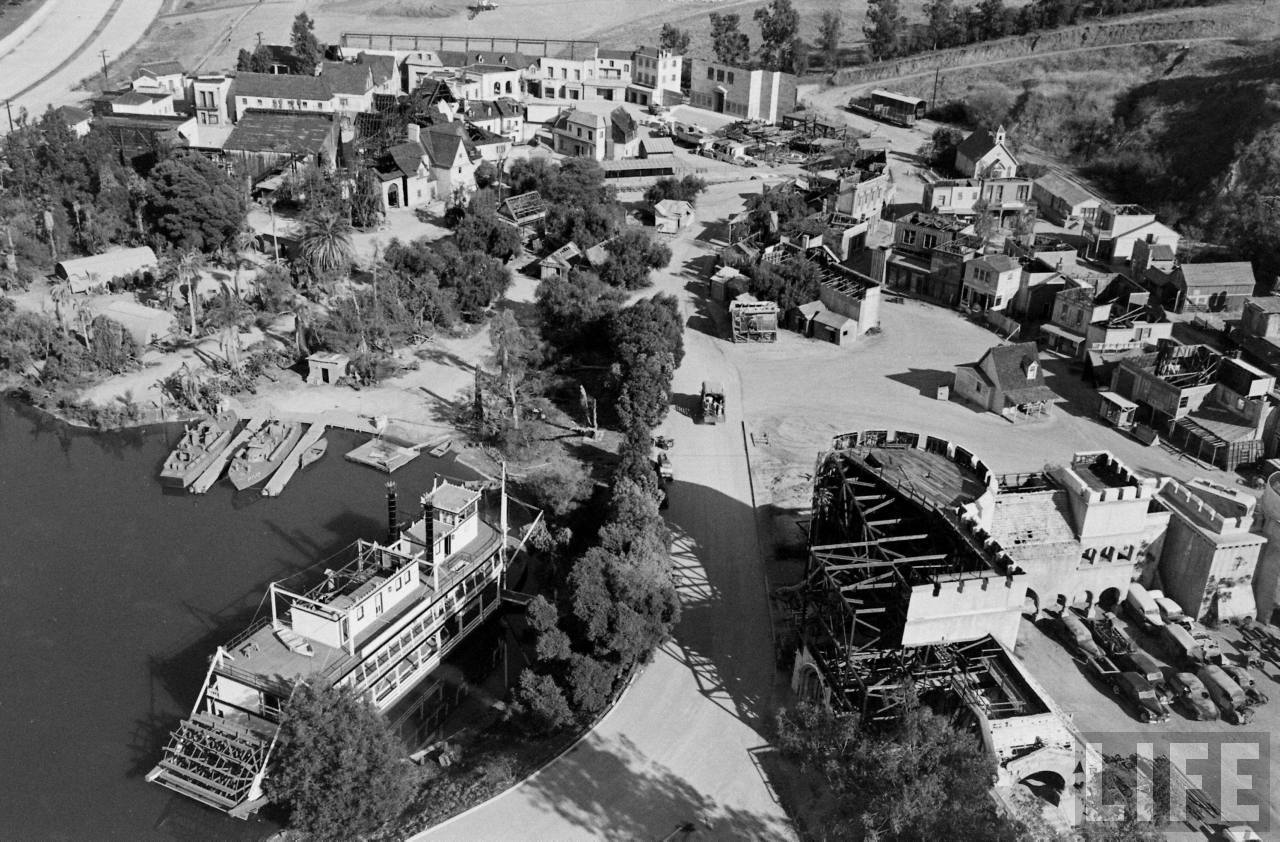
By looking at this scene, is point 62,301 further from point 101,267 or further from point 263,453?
point 263,453

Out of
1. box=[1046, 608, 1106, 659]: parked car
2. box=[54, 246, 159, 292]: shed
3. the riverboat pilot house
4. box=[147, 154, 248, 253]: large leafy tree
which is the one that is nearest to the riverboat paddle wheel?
the riverboat pilot house

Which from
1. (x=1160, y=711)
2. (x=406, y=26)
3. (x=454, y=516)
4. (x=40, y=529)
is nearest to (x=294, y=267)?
(x=40, y=529)

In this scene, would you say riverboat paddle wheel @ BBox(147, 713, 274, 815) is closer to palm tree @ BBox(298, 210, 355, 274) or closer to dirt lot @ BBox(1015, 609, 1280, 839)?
dirt lot @ BBox(1015, 609, 1280, 839)

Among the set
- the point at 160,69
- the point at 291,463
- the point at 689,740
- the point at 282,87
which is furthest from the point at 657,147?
the point at 689,740

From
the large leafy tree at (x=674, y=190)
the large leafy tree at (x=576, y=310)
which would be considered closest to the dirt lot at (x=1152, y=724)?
the large leafy tree at (x=576, y=310)

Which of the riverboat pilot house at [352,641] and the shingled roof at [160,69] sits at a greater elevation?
the shingled roof at [160,69]

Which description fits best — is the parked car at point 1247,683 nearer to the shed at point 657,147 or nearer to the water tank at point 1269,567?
the water tank at point 1269,567
